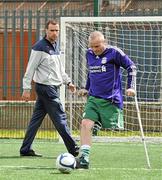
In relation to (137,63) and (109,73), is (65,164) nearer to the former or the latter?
(109,73)

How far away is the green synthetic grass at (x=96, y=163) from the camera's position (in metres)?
8.50

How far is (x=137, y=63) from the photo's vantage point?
1501 centimetres

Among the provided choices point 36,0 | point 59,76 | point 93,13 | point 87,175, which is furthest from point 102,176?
point 36,0

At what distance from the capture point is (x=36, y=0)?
24.4 metres

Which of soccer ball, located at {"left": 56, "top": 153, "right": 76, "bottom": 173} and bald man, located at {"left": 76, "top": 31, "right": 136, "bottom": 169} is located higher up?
bald man, located at {"left": 76, "top": 31, "right": 136, "bottom": 169}

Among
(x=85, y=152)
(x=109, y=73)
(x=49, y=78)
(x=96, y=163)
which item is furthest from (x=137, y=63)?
(x=85, y=152)

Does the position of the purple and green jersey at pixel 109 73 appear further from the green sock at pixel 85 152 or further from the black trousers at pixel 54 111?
the black trousers at pixel 54 111

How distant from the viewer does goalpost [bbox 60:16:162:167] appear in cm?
1438

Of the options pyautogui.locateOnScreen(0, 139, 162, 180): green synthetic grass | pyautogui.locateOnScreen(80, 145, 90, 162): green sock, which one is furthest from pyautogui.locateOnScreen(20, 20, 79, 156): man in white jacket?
pyautogui.locateOnScreen(80, 145, 90, 162): green sock

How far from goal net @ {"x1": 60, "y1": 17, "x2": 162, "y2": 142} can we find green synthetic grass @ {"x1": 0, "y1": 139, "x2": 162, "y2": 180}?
952mm

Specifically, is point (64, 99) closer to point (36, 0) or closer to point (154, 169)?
point (154, 169)

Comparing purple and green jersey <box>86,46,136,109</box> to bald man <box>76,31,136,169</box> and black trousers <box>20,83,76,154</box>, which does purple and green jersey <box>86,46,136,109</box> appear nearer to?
bald man <box>76,31,136,169</box>

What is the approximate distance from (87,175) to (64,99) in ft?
18.0

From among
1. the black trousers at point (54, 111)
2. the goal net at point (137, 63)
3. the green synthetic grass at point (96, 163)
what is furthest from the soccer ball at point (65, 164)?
the goal net at point (137, 63)
